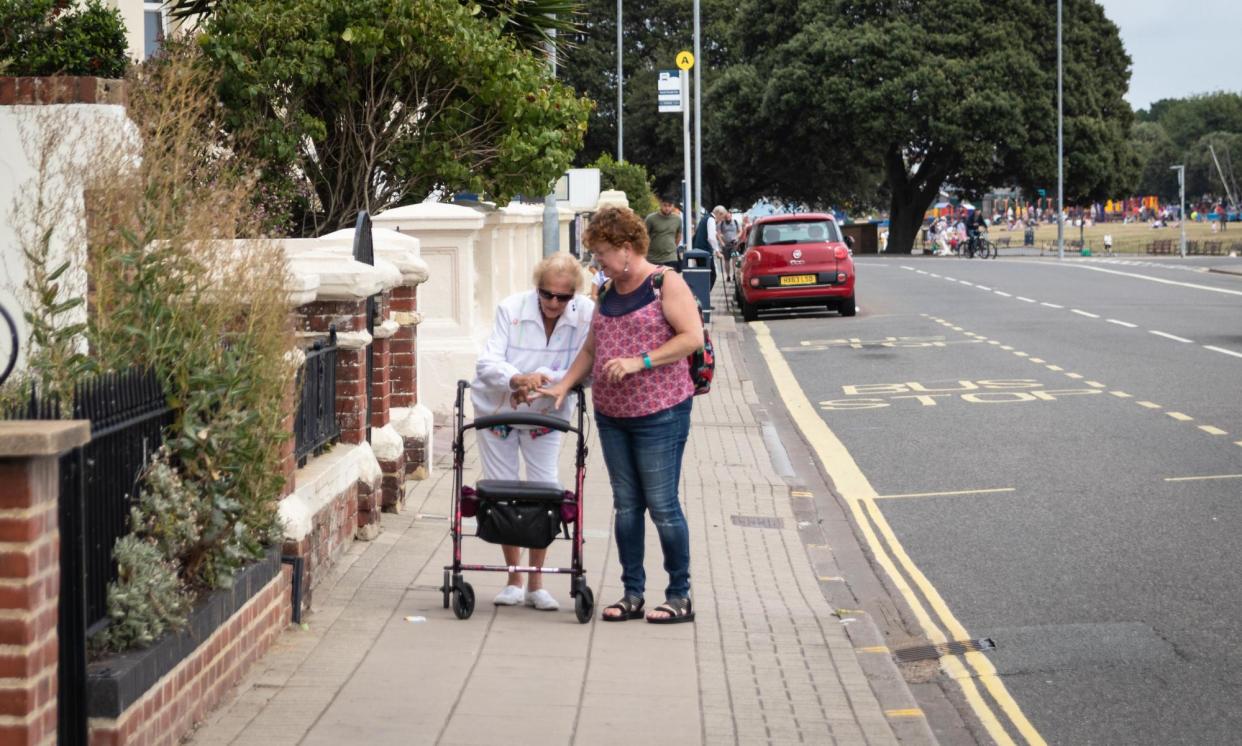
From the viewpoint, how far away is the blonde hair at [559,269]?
7.24 m

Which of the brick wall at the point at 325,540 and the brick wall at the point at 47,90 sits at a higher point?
the brick wall at the point at 47,90

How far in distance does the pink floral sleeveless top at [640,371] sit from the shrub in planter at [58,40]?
13.9 feet

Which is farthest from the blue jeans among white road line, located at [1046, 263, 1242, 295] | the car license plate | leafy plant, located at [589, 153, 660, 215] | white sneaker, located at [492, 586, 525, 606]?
leafy plant, located at [589, 153, 660, 215]

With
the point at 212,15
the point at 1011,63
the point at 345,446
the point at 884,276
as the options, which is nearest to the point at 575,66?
the point at 1011,63

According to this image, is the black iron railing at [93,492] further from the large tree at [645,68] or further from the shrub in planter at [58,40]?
the large tree at [645,68]

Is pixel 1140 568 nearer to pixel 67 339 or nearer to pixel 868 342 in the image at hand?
pixel 67 339

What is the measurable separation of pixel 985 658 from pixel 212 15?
910cm

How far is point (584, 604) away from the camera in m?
7.27

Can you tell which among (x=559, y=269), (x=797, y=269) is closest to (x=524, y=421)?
(x=559, y=269)

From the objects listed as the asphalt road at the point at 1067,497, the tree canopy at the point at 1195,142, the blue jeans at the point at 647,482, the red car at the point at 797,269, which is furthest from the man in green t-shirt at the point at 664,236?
the tree canopy at the point at 1195,142

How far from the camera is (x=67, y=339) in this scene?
5.38 metres

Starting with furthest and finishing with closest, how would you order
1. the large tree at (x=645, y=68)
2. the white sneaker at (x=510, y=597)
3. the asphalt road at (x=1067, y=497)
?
the large tree at (x=645, y=68) < the white sneaker at (x=510, y=597) < the asphalt road at (x=1067, y=497)

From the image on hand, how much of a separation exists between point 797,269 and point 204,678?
73.8 feet

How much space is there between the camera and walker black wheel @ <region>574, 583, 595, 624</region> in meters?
7.25
